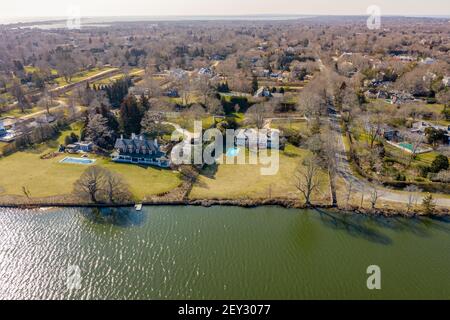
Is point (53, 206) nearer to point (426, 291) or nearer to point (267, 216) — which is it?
point (267, 216)

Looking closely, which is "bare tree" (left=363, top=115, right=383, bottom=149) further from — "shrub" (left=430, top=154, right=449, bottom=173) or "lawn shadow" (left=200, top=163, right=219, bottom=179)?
"lawn shadow" (left=200, top=163, right=219, bottom=179)

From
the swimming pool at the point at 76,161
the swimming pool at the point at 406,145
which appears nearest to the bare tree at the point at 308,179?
the swimming pool at the point at 406,145

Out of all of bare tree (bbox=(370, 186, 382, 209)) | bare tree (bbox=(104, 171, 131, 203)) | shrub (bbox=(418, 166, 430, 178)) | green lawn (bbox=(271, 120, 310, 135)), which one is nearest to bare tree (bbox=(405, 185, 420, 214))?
bare tree (bbox=(370, 186, 382, 209))

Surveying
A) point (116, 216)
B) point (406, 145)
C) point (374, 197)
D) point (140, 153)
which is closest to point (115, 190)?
point (116, 216)

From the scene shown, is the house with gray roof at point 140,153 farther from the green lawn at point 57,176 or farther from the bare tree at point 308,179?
the bare tree at point 308,179

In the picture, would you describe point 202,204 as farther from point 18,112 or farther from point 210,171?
point 18,112
